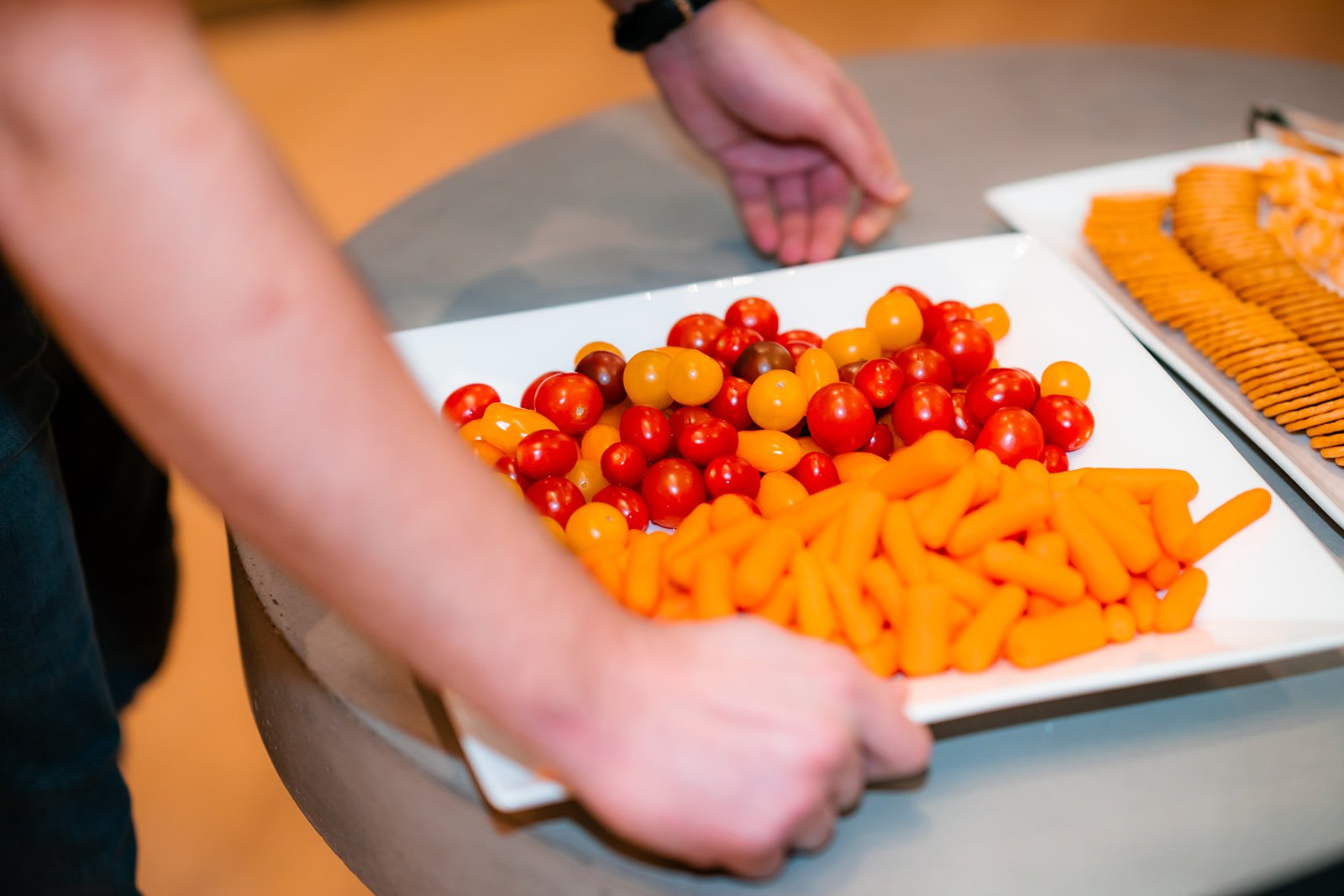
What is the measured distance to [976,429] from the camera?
102 cm

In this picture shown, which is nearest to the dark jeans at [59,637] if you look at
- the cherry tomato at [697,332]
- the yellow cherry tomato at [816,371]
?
the cherry tomato at [697,332]

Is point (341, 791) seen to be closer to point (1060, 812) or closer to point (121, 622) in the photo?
point (1060, 812)

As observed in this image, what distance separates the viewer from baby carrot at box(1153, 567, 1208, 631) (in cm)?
79

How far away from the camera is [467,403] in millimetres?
1033

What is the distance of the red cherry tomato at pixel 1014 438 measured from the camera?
0.94 meters

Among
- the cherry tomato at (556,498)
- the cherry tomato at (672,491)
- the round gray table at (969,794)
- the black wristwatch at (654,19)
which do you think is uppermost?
the black wristwatch at (654,19)

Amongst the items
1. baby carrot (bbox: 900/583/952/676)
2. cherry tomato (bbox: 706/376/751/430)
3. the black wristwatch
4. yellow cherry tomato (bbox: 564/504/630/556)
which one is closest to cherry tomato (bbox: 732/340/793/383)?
cherry tomato (bbox: 706/376/751/430)

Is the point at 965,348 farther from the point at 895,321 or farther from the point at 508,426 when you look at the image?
the point at 508,426

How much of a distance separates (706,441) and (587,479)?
0.36 ft

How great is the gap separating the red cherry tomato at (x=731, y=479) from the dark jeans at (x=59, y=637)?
587 millimetres

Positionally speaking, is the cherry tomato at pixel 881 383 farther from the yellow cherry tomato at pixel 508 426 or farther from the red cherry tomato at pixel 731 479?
the yellow cherry tomato at pixel 508 426

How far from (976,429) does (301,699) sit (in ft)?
2.03

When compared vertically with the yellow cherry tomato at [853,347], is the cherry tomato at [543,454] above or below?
above

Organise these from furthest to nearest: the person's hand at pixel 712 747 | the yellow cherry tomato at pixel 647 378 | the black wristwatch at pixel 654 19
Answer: the black wristwatch at pixel 654 19 → the yellow cherry tomato at pixel 647 378 → the person's hand at pixel 712 747
